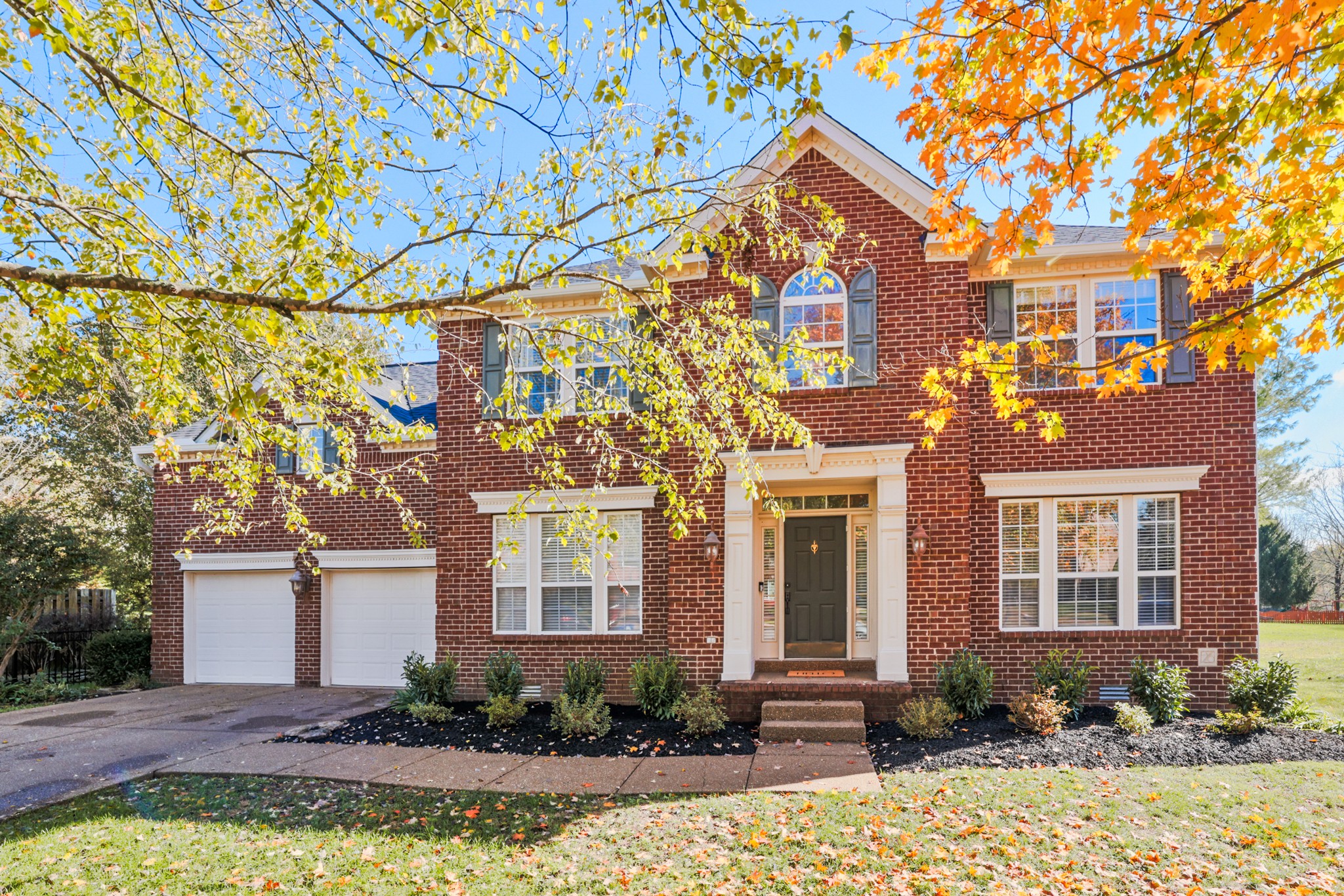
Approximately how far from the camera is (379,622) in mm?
13852

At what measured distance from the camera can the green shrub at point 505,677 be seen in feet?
36.4

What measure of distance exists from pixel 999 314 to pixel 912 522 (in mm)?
2898

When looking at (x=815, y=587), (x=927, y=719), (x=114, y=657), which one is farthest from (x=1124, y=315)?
(x=114, y=657)

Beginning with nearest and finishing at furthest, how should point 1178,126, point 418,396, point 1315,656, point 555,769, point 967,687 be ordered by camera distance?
point 1178,126 < point 555,769 < point 967,687 < point 418,396 < point 1315,656

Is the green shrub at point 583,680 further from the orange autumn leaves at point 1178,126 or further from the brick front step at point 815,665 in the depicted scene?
the orange autumn leaves at point 1178,126

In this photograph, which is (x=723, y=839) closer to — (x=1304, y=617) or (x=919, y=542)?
(x=919, y=542)

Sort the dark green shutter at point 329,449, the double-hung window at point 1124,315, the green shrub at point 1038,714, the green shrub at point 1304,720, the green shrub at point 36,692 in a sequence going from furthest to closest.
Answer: the dark green shutter at point 329,449
the green shrub at point 36,692
the double-hung window at point 1124,315
the green shrub at point 1304,720
the green shrub at point 1038,714

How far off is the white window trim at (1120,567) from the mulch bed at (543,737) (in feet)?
12.7

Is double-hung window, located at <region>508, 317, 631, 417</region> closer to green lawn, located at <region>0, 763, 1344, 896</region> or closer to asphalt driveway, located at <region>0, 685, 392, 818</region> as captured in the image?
green lawn, located at <region>0, 763, 1344, 896</region>

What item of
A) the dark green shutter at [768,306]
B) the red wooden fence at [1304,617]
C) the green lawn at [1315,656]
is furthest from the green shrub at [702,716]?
the red wooden fence at [1304,617]

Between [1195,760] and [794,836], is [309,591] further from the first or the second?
[1195,760]

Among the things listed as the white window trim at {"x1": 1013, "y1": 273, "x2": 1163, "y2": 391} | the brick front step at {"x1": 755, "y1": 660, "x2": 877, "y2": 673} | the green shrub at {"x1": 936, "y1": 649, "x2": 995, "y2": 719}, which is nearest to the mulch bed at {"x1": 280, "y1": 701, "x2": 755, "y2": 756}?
the brick front step at {"x1": 755, "y1": 660, "x2": 877, "y2": 673}

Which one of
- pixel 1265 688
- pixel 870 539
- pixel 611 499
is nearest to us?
pixel 1265 688

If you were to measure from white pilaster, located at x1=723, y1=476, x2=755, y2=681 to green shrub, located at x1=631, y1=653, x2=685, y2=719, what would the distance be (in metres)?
0.63
